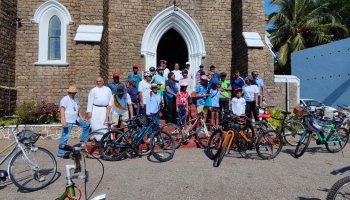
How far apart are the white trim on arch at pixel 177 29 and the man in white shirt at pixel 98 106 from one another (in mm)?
6041

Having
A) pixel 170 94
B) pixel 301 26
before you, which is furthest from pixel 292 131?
pixel 301 26

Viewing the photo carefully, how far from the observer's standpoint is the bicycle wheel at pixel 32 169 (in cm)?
498

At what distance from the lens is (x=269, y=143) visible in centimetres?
733

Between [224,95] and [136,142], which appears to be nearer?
[136,142]

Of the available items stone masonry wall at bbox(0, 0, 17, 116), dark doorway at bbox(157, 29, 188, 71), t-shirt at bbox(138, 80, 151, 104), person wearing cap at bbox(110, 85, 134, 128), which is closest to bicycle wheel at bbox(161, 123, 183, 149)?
person wearing cap at bbox(110, 85, 134, 128)

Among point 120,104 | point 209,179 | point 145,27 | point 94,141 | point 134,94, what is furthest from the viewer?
point 145,27

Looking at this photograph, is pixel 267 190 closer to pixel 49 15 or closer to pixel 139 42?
pixel 139 42

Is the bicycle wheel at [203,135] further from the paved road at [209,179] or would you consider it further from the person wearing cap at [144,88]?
the person wearing cap at [144,88]

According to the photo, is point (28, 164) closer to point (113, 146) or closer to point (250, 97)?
point (113, 146)

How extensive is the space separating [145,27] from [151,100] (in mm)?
6239

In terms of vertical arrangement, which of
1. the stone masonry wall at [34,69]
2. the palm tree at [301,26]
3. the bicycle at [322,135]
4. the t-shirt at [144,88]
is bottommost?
the bicycle at [322,135]

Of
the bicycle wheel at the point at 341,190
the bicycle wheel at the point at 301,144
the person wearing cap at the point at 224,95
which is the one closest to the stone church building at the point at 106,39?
the person wearing cap at the point at 224,95

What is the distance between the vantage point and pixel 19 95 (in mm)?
12586

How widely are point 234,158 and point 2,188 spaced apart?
4.82 m
